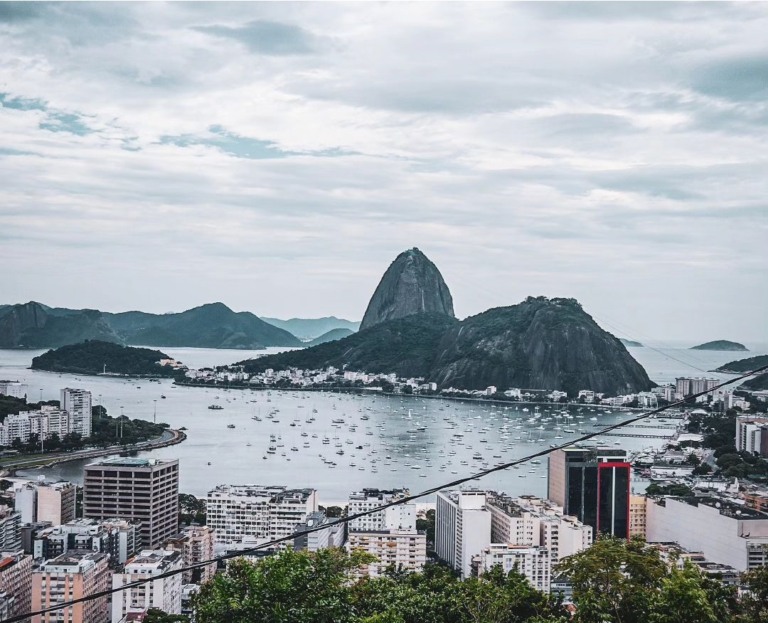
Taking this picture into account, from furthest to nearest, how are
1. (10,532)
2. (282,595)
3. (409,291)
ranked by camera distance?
(409,291), (10,532), (282,595)

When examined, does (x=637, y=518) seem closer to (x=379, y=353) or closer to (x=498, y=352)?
(x=498, y=352)

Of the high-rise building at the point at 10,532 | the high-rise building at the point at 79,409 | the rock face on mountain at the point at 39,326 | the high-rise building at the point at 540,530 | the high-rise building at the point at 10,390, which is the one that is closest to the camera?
the high-rise building at the point at 10,532

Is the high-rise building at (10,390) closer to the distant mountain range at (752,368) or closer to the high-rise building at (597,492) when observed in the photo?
the high-rise building at (597,492)

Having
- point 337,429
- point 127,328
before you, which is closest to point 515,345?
point 337,429

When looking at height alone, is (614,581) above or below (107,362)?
above

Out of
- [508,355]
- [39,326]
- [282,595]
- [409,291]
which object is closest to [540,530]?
[282,595]

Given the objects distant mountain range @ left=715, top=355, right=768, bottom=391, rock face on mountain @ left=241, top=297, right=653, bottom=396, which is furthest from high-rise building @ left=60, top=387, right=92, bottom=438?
rock face on mountain @ left=241, top=297, right=653, bottom=396

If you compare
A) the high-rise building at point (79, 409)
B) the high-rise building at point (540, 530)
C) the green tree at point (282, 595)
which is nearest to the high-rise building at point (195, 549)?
the high-rise building at point (540, 530)
